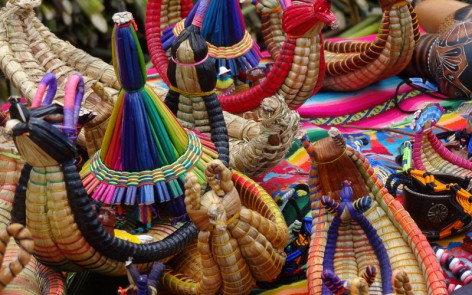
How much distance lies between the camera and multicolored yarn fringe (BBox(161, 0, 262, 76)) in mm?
2113

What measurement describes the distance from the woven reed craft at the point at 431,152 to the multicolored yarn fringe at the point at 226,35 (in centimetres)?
54

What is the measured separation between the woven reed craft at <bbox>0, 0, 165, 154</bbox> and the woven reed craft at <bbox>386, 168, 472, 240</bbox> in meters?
0.69

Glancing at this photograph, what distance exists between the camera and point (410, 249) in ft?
4.80

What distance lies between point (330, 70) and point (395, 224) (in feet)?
3.43

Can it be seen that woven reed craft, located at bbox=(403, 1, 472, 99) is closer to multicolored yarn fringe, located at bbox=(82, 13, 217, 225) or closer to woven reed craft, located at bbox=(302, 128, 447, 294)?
woven reed craft, located at bbox=(302, 128, 447, 294)

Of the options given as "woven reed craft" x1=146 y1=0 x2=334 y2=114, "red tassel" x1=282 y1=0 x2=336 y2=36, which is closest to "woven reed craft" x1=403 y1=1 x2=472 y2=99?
"woven reed craft" x1=146 y1=0 x2=334 y2=114

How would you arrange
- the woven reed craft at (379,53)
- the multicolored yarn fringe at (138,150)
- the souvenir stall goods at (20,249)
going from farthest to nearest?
the woven reed craft at (379,53) → the multicolored yarn fringe at (138,150) → the souvenir stall goods at (20,249)

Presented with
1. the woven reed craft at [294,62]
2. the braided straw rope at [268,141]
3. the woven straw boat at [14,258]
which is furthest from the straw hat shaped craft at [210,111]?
the woven straw boat at [14,258]

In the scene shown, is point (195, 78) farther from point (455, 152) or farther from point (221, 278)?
point (455, 152)

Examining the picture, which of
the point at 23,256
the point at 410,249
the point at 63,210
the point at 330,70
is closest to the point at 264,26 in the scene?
the point at 330,70

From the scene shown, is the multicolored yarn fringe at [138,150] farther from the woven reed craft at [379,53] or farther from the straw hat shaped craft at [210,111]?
the woven reed craft at [379,53]

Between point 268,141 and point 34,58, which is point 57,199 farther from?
point 34,58

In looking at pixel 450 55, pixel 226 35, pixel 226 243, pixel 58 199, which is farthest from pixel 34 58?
pixel 450 55

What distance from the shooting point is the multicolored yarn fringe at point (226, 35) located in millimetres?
2113
